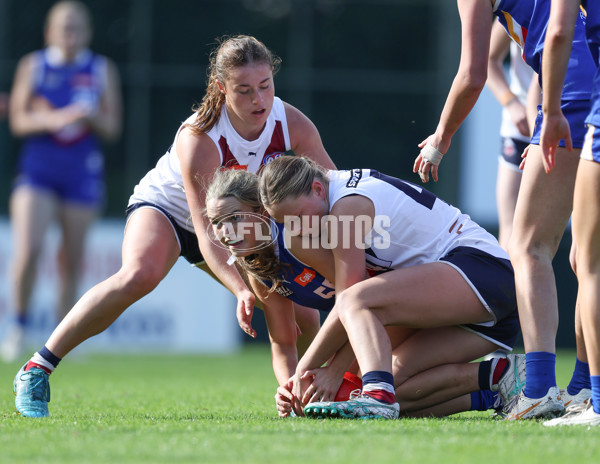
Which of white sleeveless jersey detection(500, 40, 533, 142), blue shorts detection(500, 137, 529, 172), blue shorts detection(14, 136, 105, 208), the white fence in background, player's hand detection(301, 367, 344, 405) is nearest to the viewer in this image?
player's hand detection(301, 367, 344, 405)

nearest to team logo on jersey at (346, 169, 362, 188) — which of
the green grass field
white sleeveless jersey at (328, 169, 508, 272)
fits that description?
white sleeveless jersey at (328, 169, 508, 272)

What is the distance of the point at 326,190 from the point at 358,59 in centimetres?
1020

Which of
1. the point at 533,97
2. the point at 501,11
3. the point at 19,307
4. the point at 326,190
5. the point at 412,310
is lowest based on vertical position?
the point at 19,307

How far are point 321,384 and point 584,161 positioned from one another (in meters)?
1.35

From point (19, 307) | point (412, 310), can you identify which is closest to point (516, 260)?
point (412, 310)

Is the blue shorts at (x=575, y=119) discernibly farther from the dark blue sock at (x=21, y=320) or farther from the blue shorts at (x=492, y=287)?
the dark blue sock at (x=21, y=320)

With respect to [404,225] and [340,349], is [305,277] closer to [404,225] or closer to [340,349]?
[340,349]

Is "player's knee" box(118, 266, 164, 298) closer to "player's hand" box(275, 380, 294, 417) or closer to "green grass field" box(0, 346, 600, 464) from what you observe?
"green grass field" box(0, 346, 600, 464)

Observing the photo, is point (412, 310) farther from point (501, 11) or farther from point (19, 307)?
point (19, 307)

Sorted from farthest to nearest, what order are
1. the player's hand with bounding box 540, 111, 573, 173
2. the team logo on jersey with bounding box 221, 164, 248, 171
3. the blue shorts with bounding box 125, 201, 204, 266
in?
1. the blue shorts with bounding box 125, 201, 204, 266
2. the team logo on jersey with bounding box 221, 164, 248, 171
3. the player's hand with bounding box 540, 111, 573, 173

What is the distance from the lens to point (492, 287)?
3990mm

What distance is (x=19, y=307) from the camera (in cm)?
802

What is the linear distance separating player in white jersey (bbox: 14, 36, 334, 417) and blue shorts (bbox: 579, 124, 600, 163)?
4.80 ft

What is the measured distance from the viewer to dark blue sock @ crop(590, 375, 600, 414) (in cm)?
333
